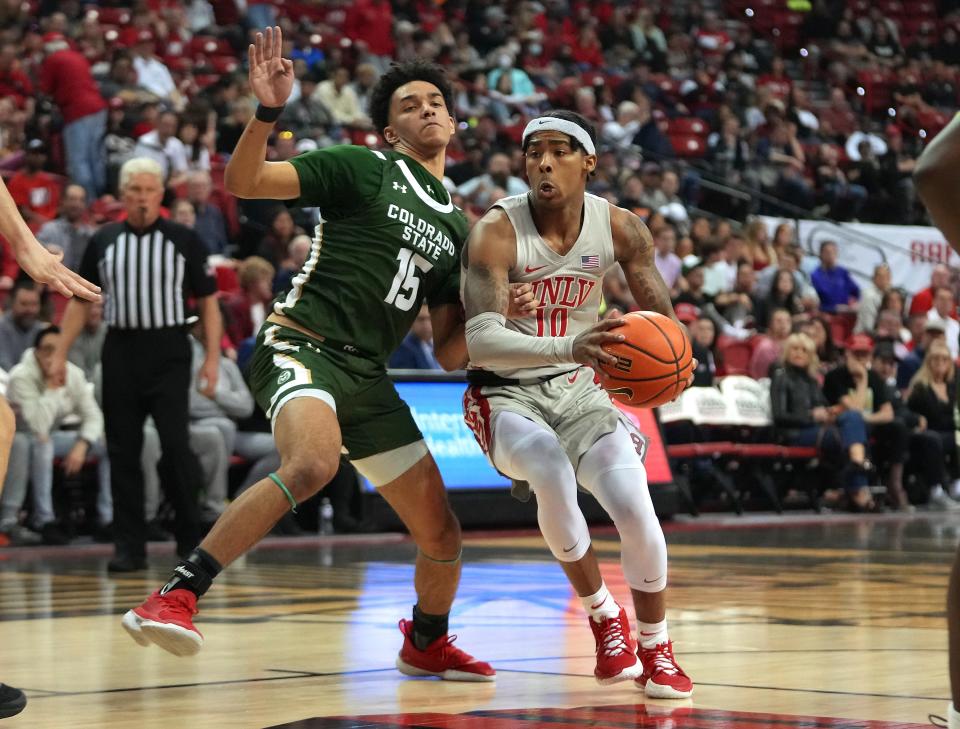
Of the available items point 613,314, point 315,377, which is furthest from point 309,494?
point 613,314

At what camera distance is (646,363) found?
180 inches

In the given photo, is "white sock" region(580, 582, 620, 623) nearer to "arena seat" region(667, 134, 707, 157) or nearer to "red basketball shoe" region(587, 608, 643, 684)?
"red basketball shoe" region(587, 608, 643, 684)

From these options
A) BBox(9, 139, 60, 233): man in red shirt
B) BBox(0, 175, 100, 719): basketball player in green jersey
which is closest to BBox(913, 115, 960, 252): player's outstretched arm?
BBox(0, 175, 100, 719): basketball player in green jersey

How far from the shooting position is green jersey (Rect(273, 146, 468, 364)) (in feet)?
17.1

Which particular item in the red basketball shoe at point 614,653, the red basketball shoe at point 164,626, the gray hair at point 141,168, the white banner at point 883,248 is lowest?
the white banner at point 883,248

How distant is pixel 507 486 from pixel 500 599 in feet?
16.6

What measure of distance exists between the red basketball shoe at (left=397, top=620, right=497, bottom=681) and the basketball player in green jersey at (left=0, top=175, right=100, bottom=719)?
5.07 feet

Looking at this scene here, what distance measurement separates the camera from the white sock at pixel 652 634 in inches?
191

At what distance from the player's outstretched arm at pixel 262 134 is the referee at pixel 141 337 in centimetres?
416

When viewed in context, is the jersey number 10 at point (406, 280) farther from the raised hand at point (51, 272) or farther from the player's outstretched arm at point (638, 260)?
the raised hand at point (51, 272)

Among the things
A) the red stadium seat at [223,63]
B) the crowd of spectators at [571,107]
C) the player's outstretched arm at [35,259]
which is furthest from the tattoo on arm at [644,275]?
the red stadium seat at [223,63]

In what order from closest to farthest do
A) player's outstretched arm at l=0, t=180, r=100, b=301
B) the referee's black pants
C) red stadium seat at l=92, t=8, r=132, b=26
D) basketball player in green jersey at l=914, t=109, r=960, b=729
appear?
1. basketball player in green jersey at l=914, t=109, r=960, b=729
2. player's outstretched arm at l=0, t=180, r=100, b=301
3. the referee's black pants
4. red stadium seat at l=92, t=8, r=132, b=26

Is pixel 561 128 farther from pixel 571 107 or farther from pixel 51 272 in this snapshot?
pixel 571 107

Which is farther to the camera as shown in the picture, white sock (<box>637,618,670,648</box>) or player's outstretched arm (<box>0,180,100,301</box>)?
white sock (<box>637,618,670,648</box>)
